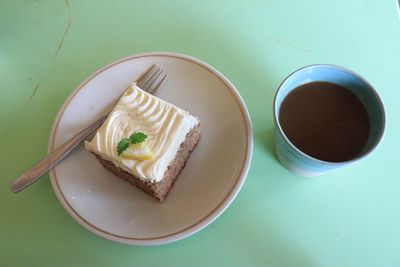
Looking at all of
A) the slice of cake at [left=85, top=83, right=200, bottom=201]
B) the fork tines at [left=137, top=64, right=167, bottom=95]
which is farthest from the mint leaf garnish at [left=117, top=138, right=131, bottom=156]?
the fork tines at [left=137, top=64, right=167, bottom=95]

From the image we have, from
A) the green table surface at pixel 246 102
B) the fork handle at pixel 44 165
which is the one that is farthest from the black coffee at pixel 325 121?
the fork handle at pixel 44 165

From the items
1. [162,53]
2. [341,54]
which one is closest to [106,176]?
[162,53]

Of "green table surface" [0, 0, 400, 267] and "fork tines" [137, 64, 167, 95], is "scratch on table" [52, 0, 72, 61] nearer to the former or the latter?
"green table surface" [0, 0, 400, 267]

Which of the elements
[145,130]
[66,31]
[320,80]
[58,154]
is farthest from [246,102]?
[66,31]

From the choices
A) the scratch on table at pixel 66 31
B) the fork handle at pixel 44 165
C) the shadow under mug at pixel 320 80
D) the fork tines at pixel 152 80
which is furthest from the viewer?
the scratch on table at pixel 66 31

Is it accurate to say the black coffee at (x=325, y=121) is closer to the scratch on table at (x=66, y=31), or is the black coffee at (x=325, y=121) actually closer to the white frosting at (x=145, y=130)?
the white frosting at (x=145, y=130)

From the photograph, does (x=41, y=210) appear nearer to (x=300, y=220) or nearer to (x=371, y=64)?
(x=300, y=220)

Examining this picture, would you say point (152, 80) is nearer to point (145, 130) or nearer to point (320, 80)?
point (145, 130)
